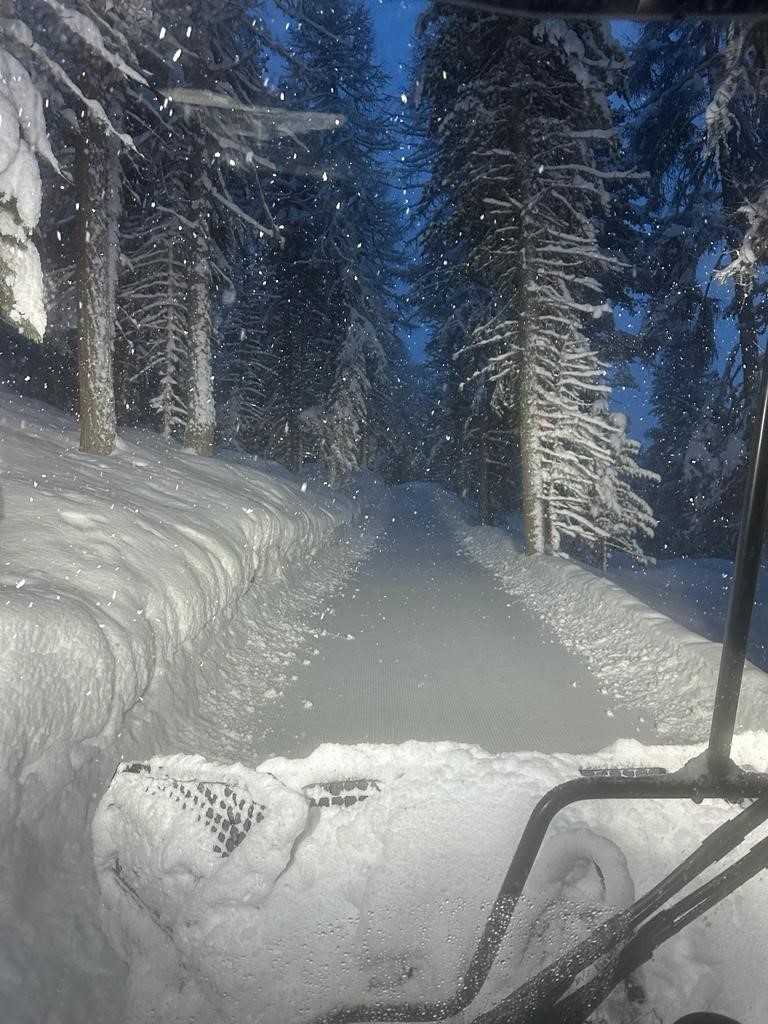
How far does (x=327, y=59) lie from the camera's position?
71.3 ft

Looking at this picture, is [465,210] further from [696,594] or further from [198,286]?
[696,594]

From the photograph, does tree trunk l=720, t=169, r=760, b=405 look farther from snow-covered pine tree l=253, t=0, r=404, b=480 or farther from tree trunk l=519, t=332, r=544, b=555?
snow-covered pine tree l=253, t=0, r=404, b=480

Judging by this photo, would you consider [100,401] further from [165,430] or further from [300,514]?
[165,430]

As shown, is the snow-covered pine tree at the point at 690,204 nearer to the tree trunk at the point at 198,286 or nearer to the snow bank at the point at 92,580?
the tree trunk at the point at 198,286

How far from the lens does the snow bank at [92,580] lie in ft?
11.9

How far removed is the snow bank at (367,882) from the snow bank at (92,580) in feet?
4.96

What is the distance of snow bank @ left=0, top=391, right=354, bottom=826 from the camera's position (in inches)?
142

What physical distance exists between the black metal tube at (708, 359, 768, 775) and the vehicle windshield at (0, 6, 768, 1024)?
0.13 m

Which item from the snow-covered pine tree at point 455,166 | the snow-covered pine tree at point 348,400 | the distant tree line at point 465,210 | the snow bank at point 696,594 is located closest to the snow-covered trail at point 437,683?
the snow bank at point 696,594

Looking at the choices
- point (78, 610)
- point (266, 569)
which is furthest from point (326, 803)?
point (266, 569)

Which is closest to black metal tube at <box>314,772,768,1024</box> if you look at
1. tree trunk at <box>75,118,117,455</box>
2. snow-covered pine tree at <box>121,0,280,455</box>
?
tree trunk at <box>75,118,117,455</box>

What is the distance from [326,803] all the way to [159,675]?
3.56m

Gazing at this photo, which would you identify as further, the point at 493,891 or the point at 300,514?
the point at 300,514

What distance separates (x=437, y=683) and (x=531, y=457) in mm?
8032
